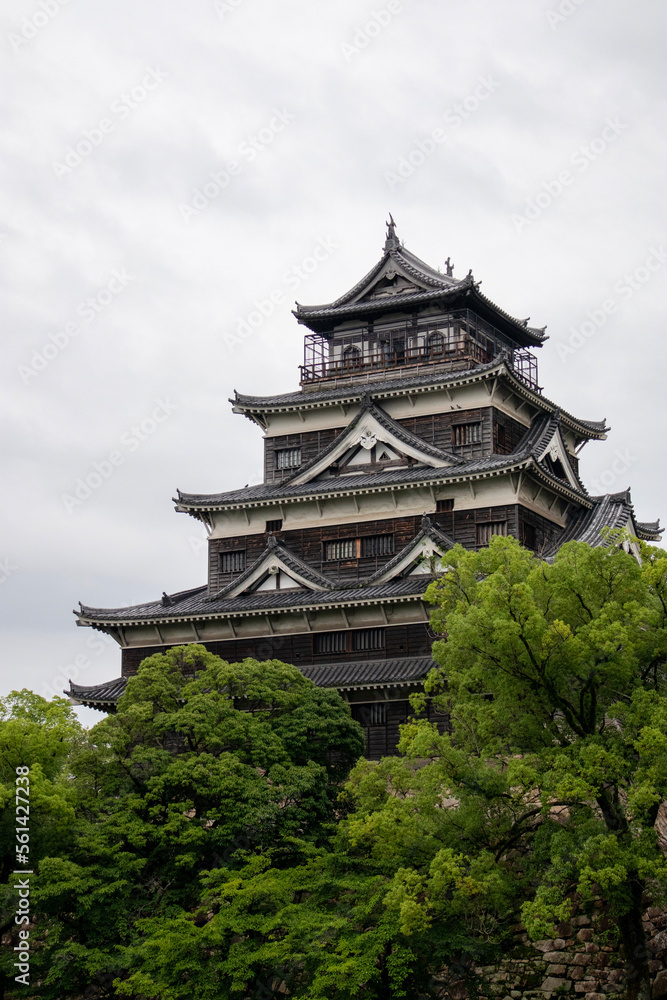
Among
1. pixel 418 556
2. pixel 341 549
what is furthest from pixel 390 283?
pixel 418 556

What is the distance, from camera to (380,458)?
41.1 meters

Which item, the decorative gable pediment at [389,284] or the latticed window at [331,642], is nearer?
the latticed window at [331,642]

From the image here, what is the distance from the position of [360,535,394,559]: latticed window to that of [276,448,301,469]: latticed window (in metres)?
5.05

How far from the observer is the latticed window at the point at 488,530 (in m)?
38.2

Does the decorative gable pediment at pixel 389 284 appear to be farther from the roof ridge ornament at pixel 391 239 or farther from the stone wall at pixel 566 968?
the stone wall at pixel 566 968

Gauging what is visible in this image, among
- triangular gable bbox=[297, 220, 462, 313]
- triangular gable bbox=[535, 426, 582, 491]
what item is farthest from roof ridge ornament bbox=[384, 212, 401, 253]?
triangular gable bbox=[535, 426, 582, 491]

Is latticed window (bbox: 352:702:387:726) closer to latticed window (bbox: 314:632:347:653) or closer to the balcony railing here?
latticed window (bbox: 314:632:347:653)

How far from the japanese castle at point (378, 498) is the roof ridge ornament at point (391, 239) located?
14cm

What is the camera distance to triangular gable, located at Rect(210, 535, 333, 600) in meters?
39.4

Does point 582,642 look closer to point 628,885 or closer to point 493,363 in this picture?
point 628,885

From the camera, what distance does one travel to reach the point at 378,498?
40156 millimetres

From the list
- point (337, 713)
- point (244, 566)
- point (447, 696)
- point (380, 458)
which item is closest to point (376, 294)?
point (380, 458)

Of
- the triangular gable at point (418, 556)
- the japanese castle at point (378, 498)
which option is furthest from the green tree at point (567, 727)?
the triangular gable at point (418, 556)

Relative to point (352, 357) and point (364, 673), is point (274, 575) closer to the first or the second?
point (364, 673)
